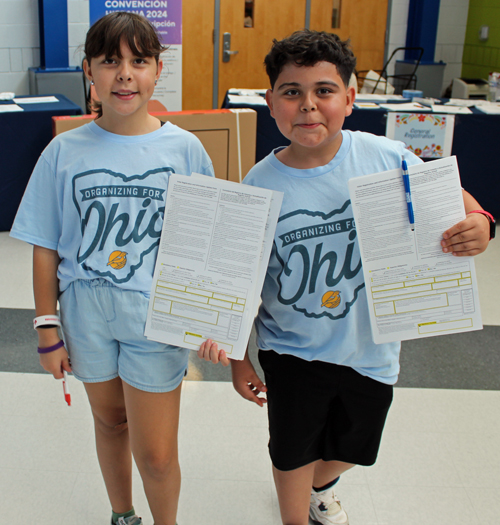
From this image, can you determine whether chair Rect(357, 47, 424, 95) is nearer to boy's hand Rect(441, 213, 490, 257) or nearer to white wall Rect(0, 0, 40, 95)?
white wall Rect(0, 0, 40, 95)

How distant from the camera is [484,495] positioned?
1604 mm

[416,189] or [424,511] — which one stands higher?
[416,189]

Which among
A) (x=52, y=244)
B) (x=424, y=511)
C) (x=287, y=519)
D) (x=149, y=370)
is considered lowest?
(x=424, y=511)

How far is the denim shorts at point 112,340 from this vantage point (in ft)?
3.71

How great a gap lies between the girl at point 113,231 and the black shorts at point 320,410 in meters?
0.22

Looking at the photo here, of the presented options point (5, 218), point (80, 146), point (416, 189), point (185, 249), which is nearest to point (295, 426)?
point (185, 249)

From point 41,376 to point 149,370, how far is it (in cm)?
112

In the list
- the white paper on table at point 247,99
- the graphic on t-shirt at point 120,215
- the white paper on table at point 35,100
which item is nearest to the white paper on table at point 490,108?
the white paper on table at point 247,99

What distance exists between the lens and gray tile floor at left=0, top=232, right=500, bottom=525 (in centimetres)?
154

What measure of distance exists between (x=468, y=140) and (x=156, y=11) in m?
3.35

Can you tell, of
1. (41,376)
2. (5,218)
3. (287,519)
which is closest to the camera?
(287,519)

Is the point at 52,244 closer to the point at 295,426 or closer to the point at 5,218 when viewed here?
the point at 295,426

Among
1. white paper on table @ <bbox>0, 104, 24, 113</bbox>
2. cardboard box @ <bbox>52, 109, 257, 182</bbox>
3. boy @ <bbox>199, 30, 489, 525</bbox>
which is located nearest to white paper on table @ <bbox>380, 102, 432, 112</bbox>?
cardboard box @ <bbox>52, 109, 257, 182</bbox>

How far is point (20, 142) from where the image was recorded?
11.1 ft
